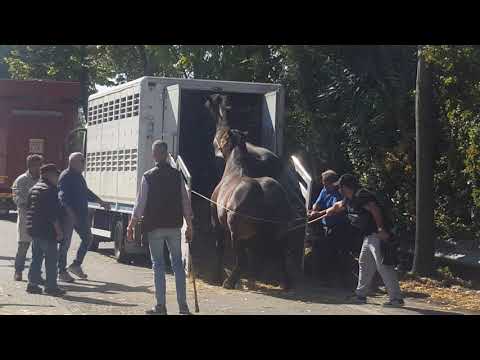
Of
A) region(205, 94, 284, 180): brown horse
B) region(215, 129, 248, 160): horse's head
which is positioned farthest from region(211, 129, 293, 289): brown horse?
region(215, 129, 248, 160): horse's head

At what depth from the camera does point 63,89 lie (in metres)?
25.8

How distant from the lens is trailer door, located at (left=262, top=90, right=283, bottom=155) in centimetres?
1548

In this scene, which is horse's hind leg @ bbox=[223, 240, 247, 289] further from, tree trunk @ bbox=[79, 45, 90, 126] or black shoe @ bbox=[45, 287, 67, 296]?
tree trunk @ bbox=[79, 45, 90, 126]

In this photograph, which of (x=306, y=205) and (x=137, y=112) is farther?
(x=137, y=112)

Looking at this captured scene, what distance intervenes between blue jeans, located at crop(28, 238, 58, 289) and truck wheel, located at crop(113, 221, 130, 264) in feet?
14.2

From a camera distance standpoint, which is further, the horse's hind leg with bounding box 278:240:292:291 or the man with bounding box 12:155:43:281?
the man with bounding box 12:155:43:281

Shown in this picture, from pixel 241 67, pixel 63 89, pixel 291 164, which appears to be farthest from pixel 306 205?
pixel 63 89

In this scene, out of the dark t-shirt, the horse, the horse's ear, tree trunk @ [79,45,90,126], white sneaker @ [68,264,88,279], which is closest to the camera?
the dark t-shirt

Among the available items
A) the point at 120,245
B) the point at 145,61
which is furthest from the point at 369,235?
the point at 145,61

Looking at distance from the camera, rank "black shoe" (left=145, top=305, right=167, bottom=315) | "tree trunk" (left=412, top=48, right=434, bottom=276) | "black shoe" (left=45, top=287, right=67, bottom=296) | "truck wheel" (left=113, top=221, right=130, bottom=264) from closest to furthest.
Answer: "black shoe" (left=145, top=305, right=167, bottom=315), "black shoe" (left=45, top=287, right=67, bottom=296), "tree trunk" (left=412, top=48, right=434, bottom=276), "truck wheel" (left=113, top=221, right=130, bottom=264)

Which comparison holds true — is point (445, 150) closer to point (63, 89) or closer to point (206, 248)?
point (206, 248)

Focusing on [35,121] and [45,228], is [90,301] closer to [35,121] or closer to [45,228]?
[45,228]

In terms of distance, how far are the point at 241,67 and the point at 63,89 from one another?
19.1 feet
